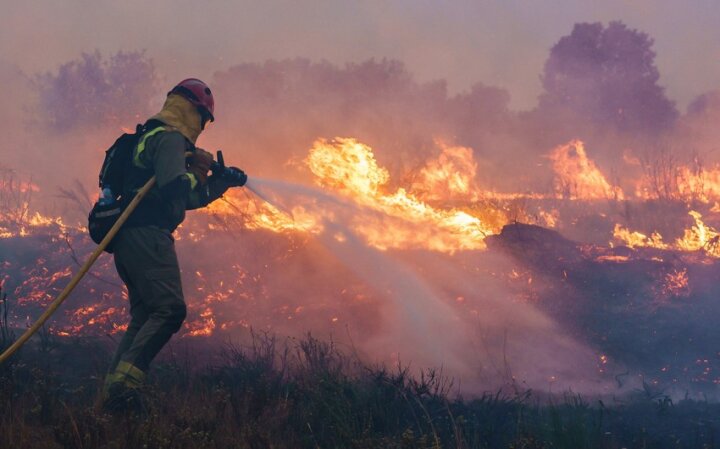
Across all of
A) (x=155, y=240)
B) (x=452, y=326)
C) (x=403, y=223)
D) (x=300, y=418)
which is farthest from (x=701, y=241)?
(x=155, y=240)

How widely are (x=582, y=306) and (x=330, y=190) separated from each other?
513 cm

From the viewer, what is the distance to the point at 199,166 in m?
4.42

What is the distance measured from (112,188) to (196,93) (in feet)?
3.26

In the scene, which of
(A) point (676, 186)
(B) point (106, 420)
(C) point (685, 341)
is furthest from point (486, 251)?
(A) point (676, 186)

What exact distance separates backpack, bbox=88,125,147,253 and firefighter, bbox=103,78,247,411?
73 millimetres

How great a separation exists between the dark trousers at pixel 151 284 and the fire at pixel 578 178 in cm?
1812

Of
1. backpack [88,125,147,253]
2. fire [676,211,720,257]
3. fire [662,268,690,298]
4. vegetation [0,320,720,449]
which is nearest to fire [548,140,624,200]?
fire [676,211,720,257]

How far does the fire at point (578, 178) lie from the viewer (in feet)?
69.2

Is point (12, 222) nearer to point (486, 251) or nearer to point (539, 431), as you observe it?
point (486, 251)

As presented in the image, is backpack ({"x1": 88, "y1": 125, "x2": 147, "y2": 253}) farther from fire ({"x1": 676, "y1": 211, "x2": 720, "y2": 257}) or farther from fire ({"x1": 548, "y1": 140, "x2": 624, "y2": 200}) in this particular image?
fire ({"x1": 548, "y1": 140, "x2": 624, "y2": 200})

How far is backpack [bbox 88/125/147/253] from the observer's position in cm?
423

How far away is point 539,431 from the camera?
3832 millimetres

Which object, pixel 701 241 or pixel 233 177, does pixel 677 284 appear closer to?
pixel 701 241

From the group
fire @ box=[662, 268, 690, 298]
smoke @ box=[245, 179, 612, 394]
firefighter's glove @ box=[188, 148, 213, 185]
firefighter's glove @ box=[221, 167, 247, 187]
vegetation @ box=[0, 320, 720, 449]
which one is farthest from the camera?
fire @ box=[662, 268, 690, 298]
